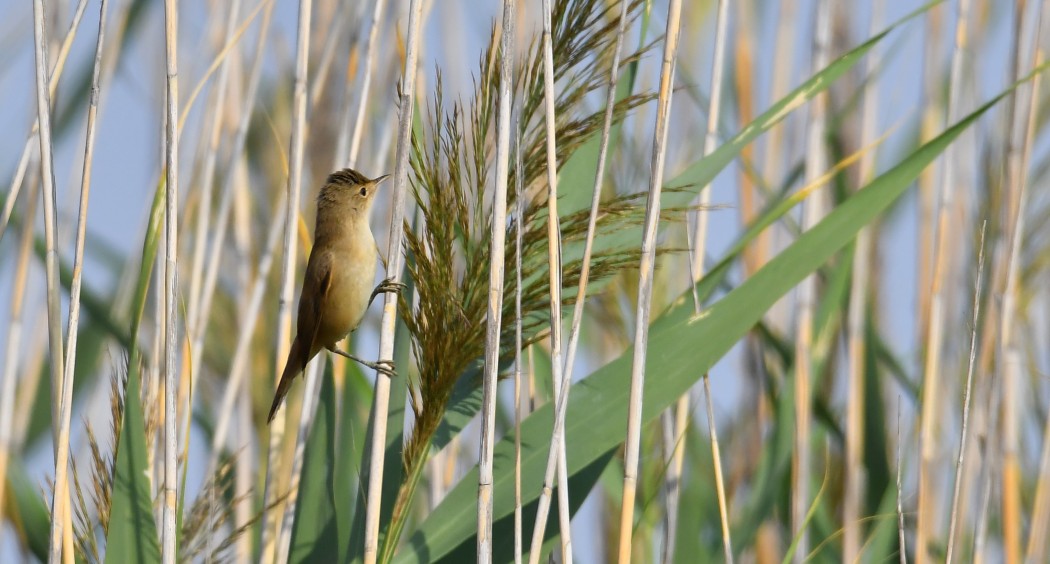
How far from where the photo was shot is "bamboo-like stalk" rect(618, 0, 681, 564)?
4.53ft

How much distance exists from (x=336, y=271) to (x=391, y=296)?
21.5 inches

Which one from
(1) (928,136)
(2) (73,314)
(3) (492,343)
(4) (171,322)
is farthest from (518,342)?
(1) (928,136)

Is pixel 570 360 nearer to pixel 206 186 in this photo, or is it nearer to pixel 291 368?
pixel 291 368

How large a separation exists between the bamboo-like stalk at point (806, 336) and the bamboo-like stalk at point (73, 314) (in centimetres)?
113

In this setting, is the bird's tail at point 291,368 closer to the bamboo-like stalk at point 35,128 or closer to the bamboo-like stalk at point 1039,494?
the bamboo-like stalk at point 35,128

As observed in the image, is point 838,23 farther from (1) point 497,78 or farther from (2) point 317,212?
(1) point 497,78

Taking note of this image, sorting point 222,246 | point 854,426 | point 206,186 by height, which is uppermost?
point 206,186

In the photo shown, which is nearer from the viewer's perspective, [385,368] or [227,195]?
[385,368]

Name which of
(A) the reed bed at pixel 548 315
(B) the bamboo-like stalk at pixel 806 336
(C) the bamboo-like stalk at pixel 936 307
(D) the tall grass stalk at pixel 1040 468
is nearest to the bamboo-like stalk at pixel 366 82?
(A) the reed bed at pixel 548 315

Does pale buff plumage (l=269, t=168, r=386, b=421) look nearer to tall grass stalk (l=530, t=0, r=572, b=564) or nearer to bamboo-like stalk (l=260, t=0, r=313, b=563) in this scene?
bamboo-like stalk (l=260, t=0, r=313, b=563)

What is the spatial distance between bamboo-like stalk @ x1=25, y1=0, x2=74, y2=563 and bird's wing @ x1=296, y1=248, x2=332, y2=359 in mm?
486

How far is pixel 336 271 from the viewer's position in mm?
2006

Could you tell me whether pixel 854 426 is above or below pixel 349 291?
below

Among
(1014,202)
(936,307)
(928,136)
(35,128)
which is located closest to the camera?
(35,128)
